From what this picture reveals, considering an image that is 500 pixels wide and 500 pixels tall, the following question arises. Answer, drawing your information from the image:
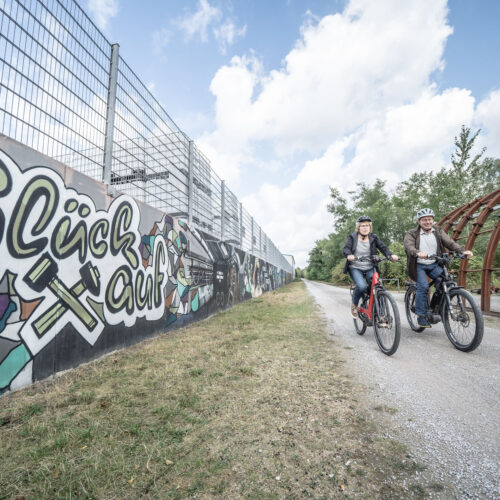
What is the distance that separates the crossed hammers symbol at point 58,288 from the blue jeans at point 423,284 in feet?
14.6

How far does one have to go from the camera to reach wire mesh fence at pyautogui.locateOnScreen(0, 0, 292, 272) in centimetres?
250

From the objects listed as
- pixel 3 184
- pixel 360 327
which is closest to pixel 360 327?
pixel 360 327

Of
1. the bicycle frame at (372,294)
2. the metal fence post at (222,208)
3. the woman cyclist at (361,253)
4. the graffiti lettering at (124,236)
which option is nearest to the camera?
the graffiti lettering at (124,236)

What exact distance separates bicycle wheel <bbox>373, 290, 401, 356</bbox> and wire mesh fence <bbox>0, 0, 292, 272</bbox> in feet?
12.7

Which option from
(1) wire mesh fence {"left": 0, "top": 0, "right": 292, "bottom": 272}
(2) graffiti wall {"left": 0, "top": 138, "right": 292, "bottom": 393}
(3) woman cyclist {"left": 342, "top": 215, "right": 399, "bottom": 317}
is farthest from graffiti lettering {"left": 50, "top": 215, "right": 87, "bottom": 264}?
(3) woman cyclist {"left": 342, "top": 215, "right": 399, "bottom": 317}

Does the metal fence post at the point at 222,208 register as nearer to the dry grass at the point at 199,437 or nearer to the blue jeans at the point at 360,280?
the blue jeans at the point at 360,280

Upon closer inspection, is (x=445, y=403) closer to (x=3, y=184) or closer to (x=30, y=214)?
(x=30, y=214)

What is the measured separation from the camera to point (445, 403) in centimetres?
201

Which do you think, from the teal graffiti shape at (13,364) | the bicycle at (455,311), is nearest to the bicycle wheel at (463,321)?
the bicycle at (455,311)

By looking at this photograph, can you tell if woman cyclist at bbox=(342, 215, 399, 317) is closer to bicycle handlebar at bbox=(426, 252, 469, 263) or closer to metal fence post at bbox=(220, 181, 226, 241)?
bicycle handlebar at bbox=(426, 252, 469, 263)

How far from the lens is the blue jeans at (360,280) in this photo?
4.10 meters

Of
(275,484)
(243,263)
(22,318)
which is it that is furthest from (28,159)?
(243,263)

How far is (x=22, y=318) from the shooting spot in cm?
236

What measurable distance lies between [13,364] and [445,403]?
3.47 m
